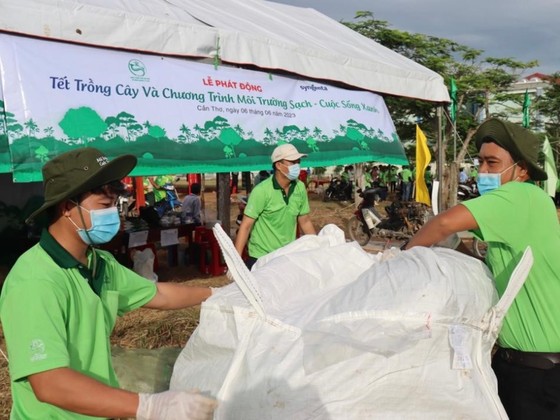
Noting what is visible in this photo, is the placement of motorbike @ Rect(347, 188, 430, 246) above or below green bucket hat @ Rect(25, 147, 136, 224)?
below

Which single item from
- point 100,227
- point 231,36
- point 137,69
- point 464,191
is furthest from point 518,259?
point 464,191

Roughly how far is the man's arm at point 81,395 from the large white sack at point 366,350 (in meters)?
0.40

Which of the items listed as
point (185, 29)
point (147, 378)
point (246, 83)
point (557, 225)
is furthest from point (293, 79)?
point (557, 225)

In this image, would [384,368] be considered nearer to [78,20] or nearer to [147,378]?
[147,378]

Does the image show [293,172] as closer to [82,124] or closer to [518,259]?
[82,124]

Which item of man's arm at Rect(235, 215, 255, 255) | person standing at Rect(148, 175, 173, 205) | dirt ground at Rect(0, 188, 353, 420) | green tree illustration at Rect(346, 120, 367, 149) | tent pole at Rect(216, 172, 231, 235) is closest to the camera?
dirt ground at Rect(0, 188, 353, 420)

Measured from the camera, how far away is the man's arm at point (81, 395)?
4.12 feet

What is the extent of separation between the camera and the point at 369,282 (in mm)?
1689

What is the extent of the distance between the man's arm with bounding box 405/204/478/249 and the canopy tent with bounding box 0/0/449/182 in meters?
2.88

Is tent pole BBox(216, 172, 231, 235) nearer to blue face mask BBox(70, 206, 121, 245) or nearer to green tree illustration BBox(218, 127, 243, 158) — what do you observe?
green tree illustration BBox(218, 127, 243, 158)

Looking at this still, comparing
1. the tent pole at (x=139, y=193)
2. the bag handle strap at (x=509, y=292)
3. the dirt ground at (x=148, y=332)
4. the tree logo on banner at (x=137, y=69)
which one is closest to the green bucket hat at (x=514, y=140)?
the bag handle strap at (x=509, y=292)

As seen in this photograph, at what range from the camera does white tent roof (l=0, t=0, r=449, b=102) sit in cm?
394

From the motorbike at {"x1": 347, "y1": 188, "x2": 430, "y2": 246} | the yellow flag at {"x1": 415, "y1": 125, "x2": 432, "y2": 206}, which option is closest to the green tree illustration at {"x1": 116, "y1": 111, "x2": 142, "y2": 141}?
the yellow flag at {"x1": 415, "y1": 125, "x2": 432, "y2": 206}

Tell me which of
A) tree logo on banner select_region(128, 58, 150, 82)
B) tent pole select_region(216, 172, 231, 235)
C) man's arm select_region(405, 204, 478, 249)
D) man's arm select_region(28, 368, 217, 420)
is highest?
tree logo on banner select_region(128, 58, 150, 82)
